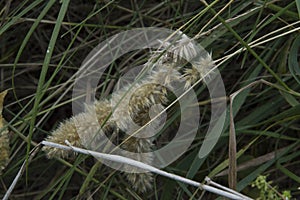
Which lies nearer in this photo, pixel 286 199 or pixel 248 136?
pixel 286 199

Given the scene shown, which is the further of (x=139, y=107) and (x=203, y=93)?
(x=203, y=93)

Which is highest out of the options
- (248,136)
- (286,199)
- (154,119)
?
(154,119)

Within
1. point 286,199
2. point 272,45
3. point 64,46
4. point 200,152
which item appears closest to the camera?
point 286,199

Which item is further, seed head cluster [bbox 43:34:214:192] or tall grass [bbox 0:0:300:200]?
tall grass [bbox 0:0:300:200]

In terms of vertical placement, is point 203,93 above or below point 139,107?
below

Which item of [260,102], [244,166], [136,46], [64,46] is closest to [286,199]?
[244,166]

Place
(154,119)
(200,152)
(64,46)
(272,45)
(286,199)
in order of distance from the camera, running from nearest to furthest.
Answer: (286,199) < (154,119) < (200,152) < (272,45) < (64,46)

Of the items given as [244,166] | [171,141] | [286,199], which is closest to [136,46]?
[171,141]

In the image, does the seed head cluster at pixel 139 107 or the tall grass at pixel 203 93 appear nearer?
the seed head cluster at pixel 139 107

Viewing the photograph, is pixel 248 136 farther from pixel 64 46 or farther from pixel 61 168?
pixel 64 46

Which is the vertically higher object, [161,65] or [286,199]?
[161,65]
